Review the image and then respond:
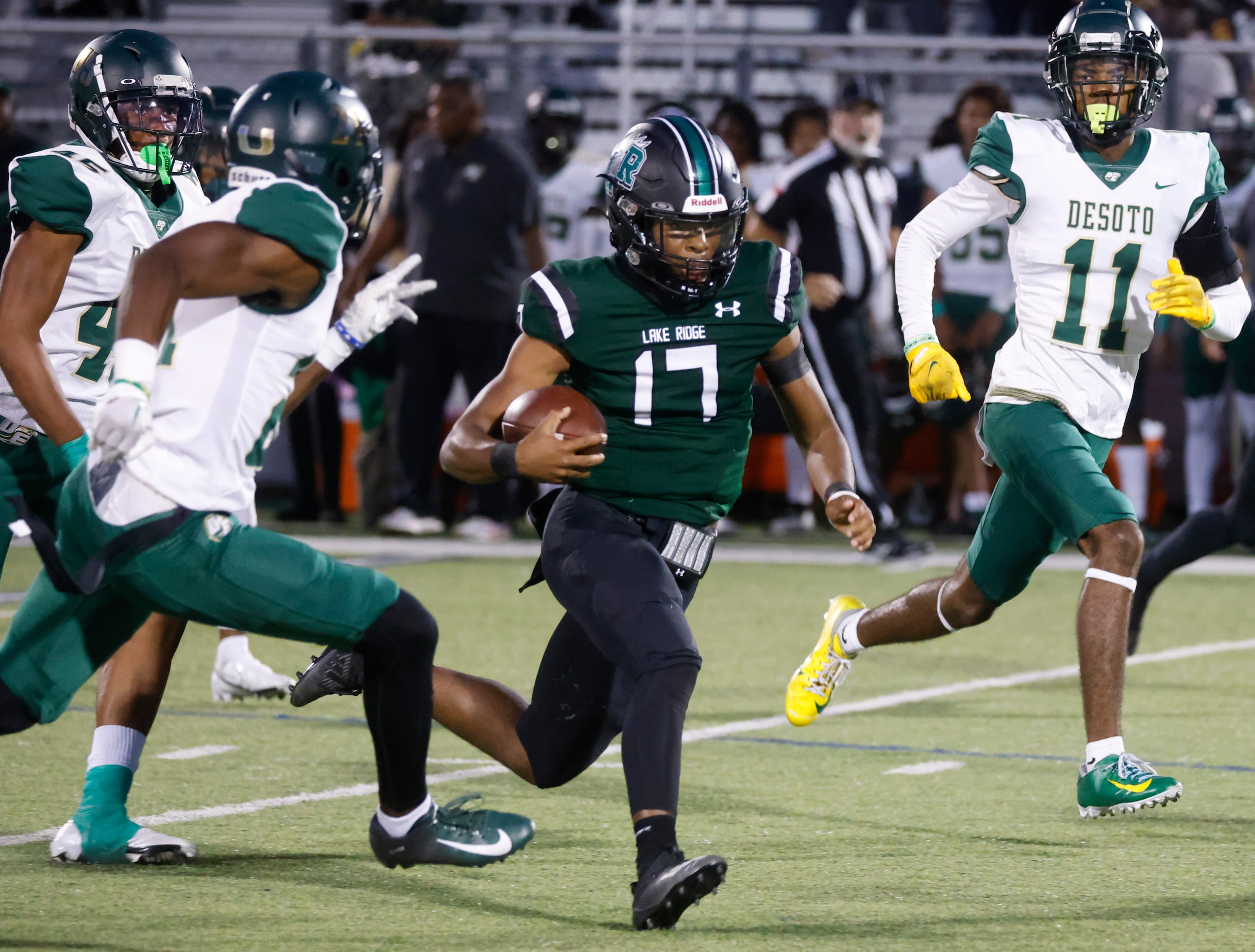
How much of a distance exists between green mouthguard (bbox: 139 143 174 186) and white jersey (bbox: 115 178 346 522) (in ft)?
3.32

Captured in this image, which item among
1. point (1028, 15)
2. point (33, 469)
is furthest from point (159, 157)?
point (1028, 15)

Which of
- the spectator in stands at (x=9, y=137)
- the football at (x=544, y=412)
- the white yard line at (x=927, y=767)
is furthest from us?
the spectator in stands at (x=9, y=137)

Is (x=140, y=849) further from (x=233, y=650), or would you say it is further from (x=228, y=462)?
(x=233, y=650)

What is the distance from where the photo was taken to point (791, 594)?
8.78m

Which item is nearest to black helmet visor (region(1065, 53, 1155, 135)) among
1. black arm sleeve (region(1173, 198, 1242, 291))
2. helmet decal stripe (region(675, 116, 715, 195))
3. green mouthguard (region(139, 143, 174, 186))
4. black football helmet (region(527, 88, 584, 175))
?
black arm sleeve (region(1173, 198, 1242, 291))

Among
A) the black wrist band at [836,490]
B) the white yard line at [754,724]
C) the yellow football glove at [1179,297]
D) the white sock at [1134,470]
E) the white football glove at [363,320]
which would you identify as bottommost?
the white sock at [1134,470]

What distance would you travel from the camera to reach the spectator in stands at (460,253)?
408 inches

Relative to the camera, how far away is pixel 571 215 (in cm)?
1147

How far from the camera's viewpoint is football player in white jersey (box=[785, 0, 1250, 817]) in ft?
16.3

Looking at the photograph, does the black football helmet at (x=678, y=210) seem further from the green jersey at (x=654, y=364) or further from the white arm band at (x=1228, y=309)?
the white arm band at (x=1228, y=309)

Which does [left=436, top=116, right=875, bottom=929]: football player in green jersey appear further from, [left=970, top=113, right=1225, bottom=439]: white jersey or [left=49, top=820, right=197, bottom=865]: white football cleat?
[left=970, top=113, right=1225, bottom=439]: white jersey

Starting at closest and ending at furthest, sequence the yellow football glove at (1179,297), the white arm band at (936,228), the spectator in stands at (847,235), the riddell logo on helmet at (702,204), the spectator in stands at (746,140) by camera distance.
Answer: the riddell logo on helmet at (702,204)
the yellow football glove at (1179,297)
the white arm band at (936,228)
the spectator in stands at (847,235)
the spectator in stands at (746,140)

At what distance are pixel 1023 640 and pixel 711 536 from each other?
385cm

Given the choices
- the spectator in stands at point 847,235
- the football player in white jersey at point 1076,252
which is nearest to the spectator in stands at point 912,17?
the spectator in stands at point 847,235
